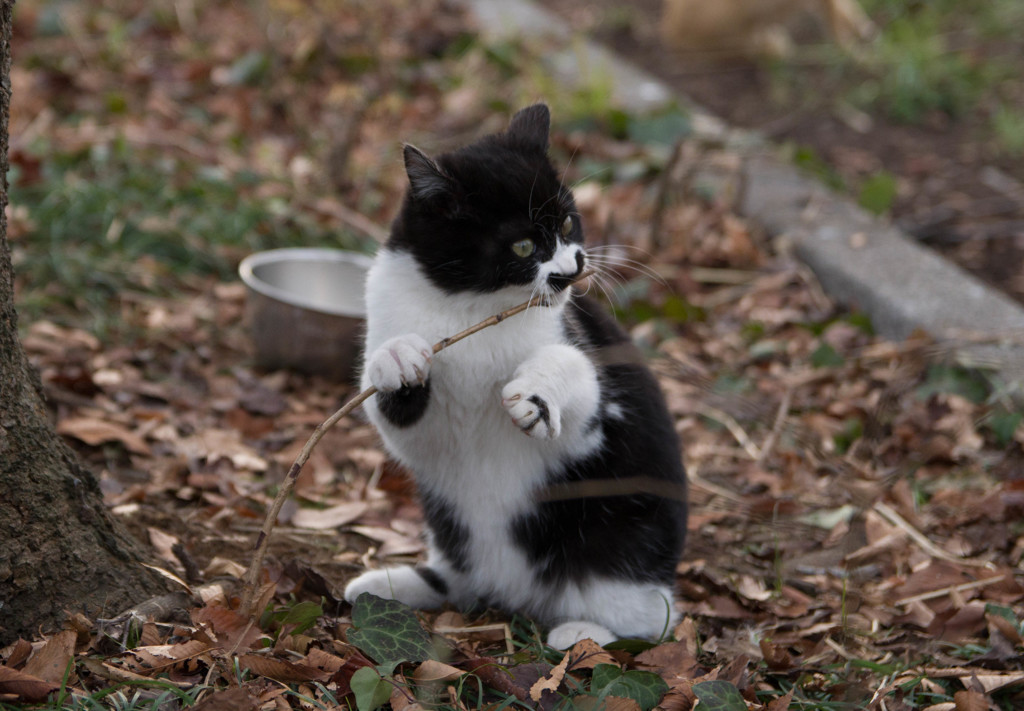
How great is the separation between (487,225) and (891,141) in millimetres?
4563

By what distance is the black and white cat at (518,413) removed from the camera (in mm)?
1995

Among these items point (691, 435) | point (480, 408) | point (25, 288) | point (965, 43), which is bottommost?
point (691, 435)

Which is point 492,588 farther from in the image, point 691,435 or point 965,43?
point 965,43

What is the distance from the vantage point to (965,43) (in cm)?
658

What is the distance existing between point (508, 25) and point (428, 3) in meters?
0.95

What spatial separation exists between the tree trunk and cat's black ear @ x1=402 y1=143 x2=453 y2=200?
740 millimetres

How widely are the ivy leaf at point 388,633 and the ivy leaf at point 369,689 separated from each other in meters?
0.08

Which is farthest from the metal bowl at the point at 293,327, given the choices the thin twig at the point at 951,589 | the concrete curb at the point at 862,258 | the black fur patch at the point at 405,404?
the concrete curb at the point at 862,258

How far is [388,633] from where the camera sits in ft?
6.07

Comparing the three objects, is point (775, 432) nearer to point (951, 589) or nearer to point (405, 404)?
point (951, 589)

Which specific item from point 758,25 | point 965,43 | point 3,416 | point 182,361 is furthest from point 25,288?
point 965,43

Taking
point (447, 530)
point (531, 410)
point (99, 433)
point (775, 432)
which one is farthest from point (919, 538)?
point (99, 433)

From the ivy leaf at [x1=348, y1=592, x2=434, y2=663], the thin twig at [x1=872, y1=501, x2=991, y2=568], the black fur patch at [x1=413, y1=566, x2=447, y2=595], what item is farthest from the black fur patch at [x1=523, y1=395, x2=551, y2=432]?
the thin twig at [x1=872, y1=501, x2=991, y2=568]

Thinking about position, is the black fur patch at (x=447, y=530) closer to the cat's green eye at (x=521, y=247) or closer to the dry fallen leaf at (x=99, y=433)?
the cat's green eye at (x=521, y=247)
